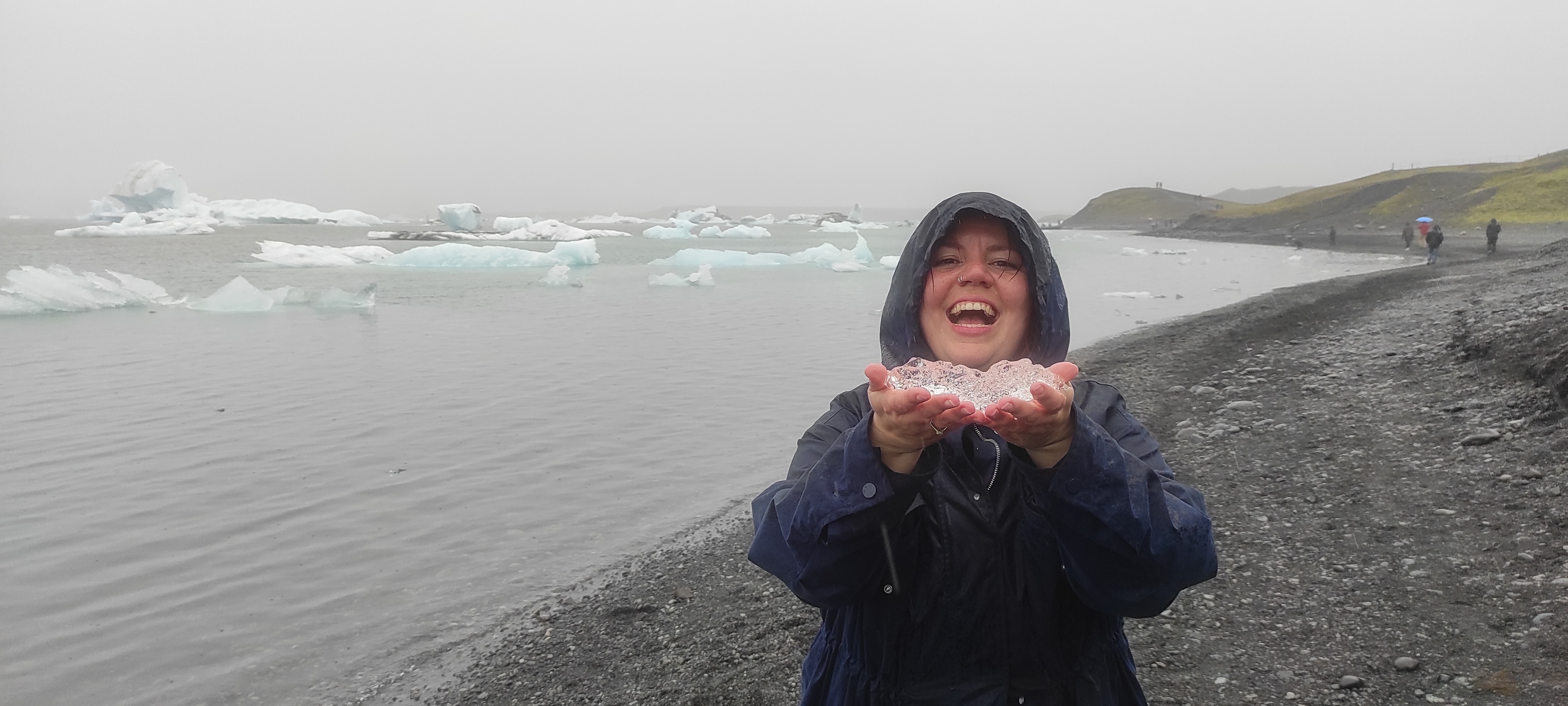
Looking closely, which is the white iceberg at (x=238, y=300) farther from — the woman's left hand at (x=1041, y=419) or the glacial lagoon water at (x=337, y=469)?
the woman's left hand at (x=1041, y=419)

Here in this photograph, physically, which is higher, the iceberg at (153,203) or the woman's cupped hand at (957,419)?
the iceberg at (153,203)

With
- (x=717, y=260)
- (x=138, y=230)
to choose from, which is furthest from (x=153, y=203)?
(x=717, y=260)

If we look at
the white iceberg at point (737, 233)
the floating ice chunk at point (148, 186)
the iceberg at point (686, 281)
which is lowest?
the iceberg at point (686, 281)

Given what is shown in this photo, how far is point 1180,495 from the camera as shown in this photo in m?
1.61

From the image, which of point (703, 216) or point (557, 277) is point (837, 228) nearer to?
point (703, 216)

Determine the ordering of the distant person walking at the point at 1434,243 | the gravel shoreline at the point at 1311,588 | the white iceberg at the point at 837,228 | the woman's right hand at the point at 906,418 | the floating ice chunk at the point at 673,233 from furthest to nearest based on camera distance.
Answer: the white iceberg at the point at 837,228 → the floating ice chunk at the point at 673,233 → the distant person walking at the point at 1434,243 → the gravel shoreline at the point at 1311,588 → the woman's right hand at the point at 906,418

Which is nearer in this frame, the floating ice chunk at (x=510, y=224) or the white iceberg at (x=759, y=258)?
the white iceberg at (x=759, y=258)

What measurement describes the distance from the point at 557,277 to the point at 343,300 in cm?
1039

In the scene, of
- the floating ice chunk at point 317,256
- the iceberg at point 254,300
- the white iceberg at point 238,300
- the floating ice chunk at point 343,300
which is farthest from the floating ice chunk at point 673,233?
the white iceberg at point 238,300

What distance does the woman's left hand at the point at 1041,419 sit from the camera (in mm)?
1339

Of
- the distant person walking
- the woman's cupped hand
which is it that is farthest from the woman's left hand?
the distant person walking

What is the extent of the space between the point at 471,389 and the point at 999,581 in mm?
12982

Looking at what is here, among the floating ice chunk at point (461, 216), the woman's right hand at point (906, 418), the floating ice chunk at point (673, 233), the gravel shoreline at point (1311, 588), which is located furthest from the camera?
the floating ice chunk at point (673, 233)

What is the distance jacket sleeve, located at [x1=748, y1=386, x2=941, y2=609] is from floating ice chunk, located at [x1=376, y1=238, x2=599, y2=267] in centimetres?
4209
